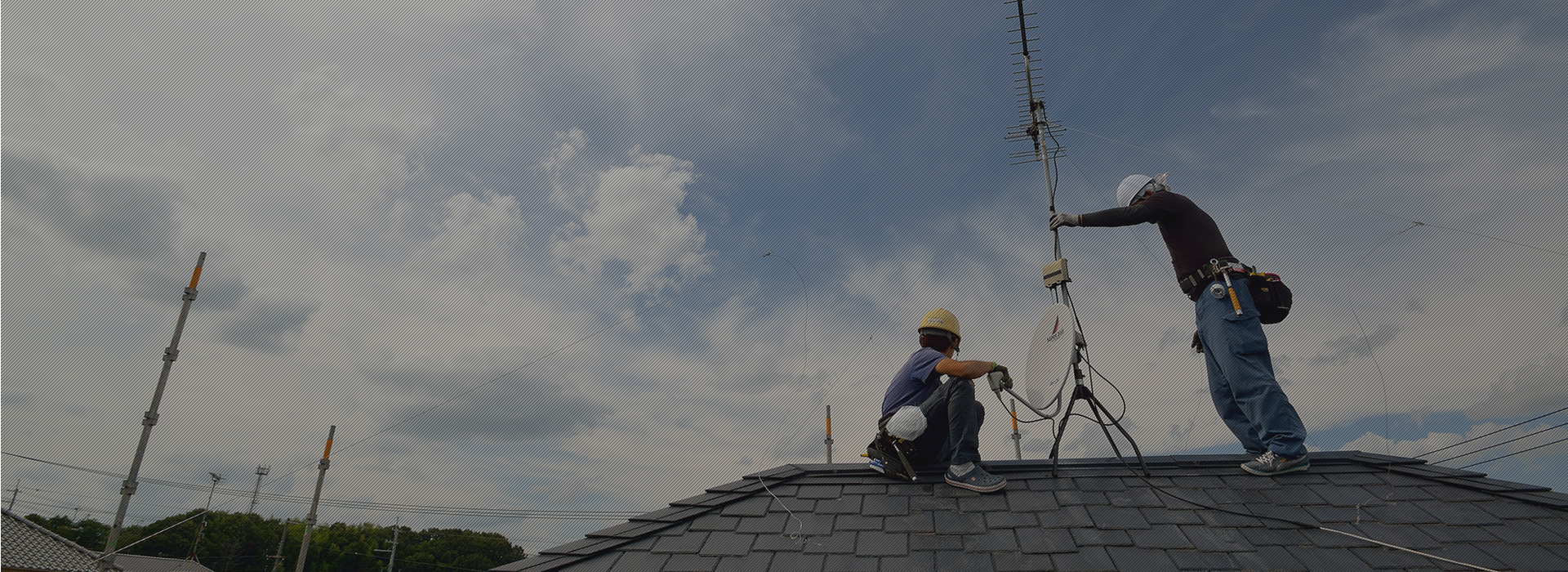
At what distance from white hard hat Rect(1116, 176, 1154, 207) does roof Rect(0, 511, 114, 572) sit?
3004 cm

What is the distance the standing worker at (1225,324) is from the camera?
457 cm

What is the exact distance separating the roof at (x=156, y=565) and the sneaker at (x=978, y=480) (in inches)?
2359

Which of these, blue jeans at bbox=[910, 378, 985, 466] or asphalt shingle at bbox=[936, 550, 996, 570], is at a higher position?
blue jeans at bbox=[910, 378, 985, 466]

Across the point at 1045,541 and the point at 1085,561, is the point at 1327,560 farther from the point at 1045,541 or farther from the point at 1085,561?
the point at 1045,541

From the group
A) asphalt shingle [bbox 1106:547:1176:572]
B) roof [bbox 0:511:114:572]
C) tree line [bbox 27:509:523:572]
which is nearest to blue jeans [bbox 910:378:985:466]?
asphalt shingle [bbox 1106:547:1176:572]

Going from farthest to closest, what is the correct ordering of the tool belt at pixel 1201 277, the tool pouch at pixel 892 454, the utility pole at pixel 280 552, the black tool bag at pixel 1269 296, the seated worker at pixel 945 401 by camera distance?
the utility pole at pixel 280 552, the tool belt at pixel 1201 277, the black tool bag at pixel 1269 296, the tool pouch at pixel 892 454, the seated worker at pixel 945 401

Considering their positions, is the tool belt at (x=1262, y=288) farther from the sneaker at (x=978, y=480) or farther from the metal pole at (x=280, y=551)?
the metal pole at (x=280, y=551)

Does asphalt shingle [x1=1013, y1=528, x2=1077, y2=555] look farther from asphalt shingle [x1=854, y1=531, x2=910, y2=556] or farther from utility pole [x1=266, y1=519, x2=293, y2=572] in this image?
utility pole [x1=266, y1=519, x2=293, y2=572]

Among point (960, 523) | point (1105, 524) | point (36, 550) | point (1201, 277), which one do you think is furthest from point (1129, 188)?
point (36, 550)

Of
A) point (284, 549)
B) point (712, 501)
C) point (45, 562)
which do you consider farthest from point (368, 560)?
point (712, 501)

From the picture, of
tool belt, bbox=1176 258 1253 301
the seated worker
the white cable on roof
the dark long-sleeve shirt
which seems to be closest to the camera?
the white cable on roof

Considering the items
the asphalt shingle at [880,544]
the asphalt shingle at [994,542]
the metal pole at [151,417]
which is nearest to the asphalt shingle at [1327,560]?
the asphalt shingle at [994,542]

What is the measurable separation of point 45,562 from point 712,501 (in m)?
30.7

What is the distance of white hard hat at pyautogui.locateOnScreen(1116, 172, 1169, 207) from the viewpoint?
5.59 metres
